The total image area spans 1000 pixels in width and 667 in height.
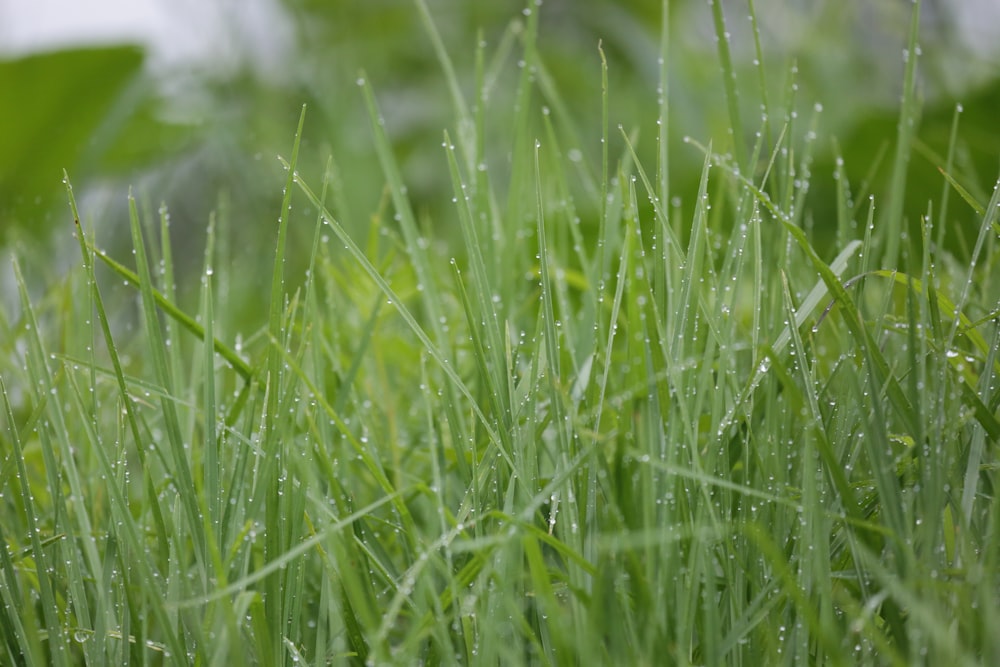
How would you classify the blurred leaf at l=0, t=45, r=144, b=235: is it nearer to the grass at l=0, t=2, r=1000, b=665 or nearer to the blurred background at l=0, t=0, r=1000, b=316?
the blurred background at l=0, t=0, r=1000, b=316

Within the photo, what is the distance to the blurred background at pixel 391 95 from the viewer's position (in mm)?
1417

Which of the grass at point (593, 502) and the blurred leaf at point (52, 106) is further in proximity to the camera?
the blurred leaf at point (52, 106)

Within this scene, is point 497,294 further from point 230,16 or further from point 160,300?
point 230,16

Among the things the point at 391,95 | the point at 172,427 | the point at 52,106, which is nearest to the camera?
the point at 172,427

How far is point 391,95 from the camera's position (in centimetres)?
247

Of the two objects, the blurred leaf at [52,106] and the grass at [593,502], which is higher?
the blurred leaf at [52,106]

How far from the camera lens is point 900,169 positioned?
0.55 m

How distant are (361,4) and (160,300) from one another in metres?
2.26

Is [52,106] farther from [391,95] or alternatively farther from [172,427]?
[172,427]

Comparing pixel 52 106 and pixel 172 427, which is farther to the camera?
pixel 52 106

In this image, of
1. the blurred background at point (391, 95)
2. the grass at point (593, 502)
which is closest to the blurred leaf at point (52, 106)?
the blurred background at point (391, 95)

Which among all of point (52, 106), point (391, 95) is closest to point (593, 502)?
point (52, 106)

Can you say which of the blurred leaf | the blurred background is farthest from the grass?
the blurred leaf

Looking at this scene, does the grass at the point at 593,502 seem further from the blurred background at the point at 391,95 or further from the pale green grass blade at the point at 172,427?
the blurred background at the point at 391,95
